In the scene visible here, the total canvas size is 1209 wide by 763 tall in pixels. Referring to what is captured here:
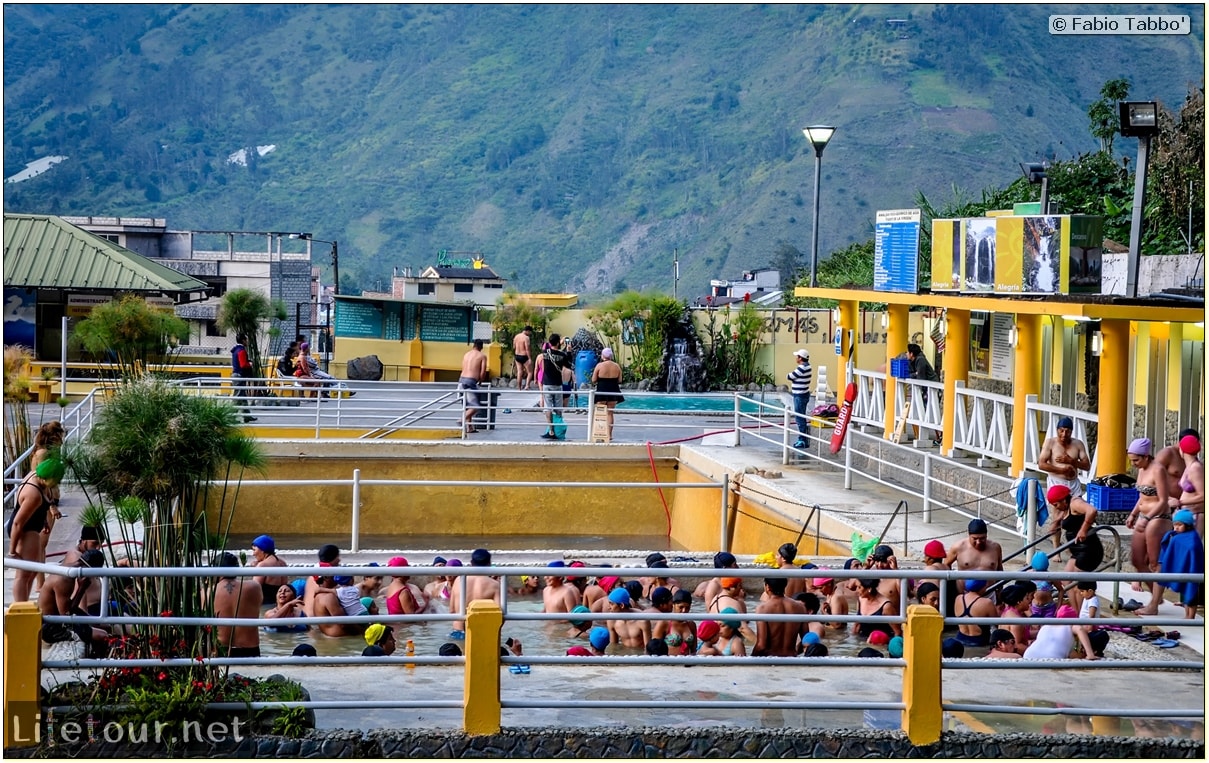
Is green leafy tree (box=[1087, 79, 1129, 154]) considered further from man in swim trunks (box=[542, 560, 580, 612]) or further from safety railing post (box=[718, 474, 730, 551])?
man in swim trunks (box=[542, 560, 580, 612])

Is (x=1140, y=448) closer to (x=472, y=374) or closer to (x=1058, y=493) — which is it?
(x=1058, y=493)

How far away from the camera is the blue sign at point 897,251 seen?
19.4 m

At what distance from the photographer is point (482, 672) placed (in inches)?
306

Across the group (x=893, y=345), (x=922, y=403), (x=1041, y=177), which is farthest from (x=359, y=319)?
(x=1041, y=177)

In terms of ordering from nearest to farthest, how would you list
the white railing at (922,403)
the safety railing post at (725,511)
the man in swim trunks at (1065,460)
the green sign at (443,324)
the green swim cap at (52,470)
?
1. the green swim cap at (52,470)
2. the man in swim trunks at (1065,460)
3. the safety railing post at (725,511)
4. the white railing at (922,403)
5. the green sign at (443,324)

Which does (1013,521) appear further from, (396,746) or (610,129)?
(610,129)

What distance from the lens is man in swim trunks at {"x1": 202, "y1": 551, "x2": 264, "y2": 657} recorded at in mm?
9680

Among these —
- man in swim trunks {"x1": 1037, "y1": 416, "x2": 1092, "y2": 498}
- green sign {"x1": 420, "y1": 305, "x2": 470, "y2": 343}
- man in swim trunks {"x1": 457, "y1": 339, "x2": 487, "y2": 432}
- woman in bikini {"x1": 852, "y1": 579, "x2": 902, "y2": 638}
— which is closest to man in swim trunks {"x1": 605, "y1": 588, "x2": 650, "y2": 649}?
woman in bikini {"x1": 852, "y1": 579, "x2": 902, "y2": 638}

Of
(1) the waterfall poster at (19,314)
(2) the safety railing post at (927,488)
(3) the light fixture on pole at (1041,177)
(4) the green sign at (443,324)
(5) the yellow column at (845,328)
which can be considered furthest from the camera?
(4) the green sign at (443,324)

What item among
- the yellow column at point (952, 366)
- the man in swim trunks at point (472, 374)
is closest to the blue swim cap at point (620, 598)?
the yellow column at point (952, 366)

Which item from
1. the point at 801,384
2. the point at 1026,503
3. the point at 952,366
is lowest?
the point at 1026,503

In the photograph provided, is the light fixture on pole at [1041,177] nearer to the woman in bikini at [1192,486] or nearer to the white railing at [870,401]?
the white railing at [870,401]

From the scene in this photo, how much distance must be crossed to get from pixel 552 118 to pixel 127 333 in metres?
135

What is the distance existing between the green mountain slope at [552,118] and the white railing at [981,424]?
9386 centimetres
